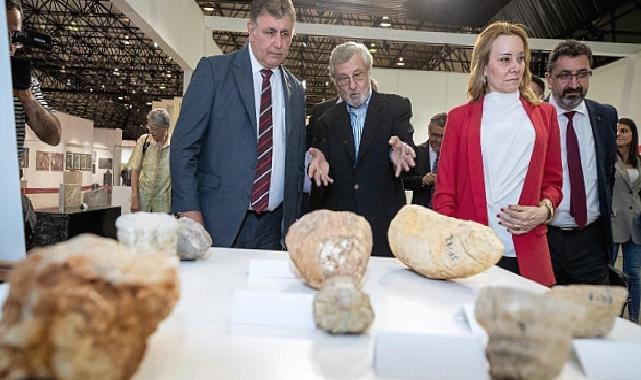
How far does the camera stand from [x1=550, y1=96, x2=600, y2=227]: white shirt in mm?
2041

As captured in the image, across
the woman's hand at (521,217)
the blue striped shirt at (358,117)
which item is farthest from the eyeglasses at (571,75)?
the woman's hand at (521,217)

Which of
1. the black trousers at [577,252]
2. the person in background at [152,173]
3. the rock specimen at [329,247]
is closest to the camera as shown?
the rock specimen at [329,247]

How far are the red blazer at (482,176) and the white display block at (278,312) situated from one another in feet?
3.14

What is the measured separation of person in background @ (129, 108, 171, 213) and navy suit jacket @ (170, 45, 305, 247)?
2.72 m

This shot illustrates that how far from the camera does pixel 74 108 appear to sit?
24.3 metres

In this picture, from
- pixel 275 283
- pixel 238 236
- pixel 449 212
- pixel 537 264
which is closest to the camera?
pixel 275 283

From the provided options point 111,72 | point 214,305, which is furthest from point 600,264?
point 111,72

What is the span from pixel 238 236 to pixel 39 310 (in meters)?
1.38

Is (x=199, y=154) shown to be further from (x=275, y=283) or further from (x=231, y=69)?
(x=275, y=283)

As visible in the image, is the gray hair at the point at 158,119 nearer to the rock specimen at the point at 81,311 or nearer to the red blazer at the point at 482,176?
the red blazer at the point at 482,176

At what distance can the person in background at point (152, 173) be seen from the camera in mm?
4402

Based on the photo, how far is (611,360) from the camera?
0.56 metres

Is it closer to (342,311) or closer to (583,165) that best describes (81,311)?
(342,311)

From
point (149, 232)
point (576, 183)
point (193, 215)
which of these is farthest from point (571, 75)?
point (149, 232)
